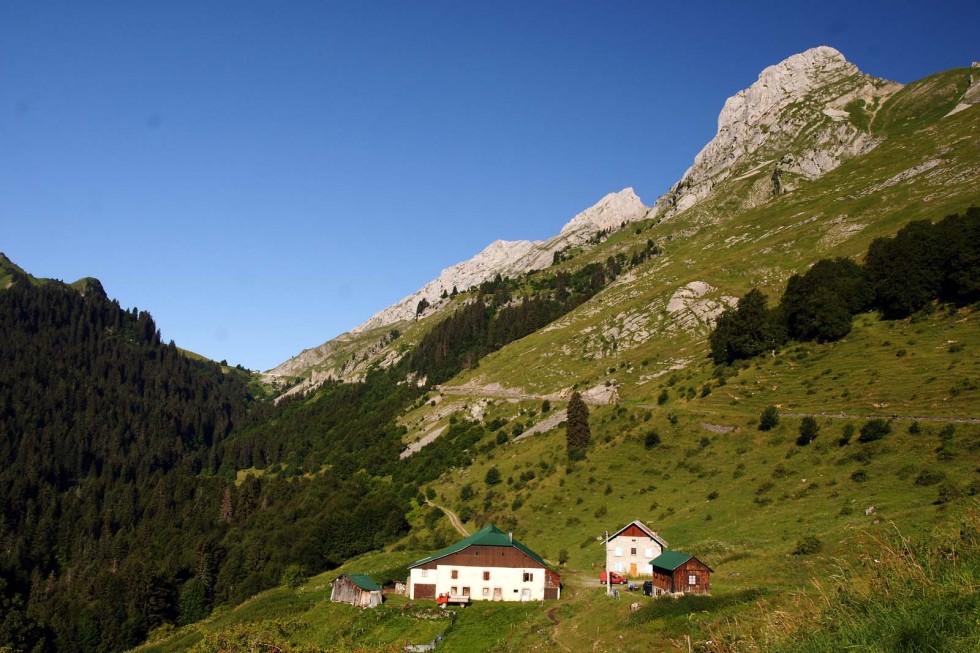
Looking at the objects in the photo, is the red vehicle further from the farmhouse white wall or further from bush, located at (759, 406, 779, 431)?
bush, located at (759, 406, 779, 431)

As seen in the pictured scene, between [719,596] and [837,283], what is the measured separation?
8165cm

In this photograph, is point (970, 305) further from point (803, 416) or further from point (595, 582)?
point (595, 582)

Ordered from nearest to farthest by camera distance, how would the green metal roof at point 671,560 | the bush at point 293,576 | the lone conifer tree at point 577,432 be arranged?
the green metal roof at point 671,560 → the lone conifer tree at point 577,432 → the bush at point 293,576

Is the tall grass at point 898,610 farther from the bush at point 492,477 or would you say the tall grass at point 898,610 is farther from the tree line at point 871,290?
the bush at point 492,477

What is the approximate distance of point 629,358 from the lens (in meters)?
144

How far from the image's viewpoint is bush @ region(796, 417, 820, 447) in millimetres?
73000

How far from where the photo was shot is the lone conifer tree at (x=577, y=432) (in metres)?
101

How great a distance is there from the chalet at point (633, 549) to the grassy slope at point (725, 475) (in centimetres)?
327

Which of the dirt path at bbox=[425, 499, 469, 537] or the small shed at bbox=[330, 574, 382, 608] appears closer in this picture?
the small shed at bbox=[330, 574, 382, 608]

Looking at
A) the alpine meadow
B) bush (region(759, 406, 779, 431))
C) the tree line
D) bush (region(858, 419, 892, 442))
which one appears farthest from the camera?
the tree line

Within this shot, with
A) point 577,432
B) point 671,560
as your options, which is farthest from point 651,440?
point 671,560

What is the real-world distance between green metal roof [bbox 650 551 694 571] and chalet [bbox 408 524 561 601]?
48.8 feet

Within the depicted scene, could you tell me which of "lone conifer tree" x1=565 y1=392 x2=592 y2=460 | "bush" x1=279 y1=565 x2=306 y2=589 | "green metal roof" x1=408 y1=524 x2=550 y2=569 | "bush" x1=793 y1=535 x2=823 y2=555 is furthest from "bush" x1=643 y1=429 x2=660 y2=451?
"bush" x1=279 y1=565 x2=306 y2=589

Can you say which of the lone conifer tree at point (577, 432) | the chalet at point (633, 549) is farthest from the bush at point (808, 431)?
the lone conifer tree at point (577, 432)
